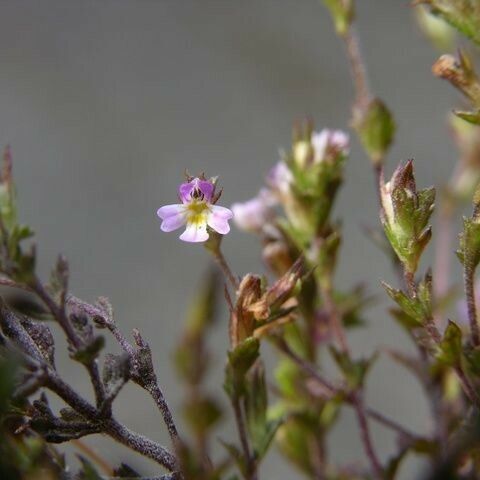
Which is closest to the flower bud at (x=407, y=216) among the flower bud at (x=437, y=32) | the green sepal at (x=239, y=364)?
the green sepal at (x=239, y=364)

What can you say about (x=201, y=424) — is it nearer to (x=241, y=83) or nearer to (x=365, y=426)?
(x=365, y=426)

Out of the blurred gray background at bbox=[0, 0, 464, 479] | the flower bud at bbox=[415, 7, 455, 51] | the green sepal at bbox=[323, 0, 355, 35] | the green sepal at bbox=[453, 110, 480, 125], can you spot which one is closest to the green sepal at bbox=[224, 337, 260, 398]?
the green sepal at bbox=[453, 110, 480, 125]

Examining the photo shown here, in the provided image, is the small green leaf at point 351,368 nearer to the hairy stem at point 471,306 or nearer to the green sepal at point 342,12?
the hairy stem at point 471,306

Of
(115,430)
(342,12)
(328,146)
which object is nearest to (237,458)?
(115,430)

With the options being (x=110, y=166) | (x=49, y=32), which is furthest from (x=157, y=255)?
(x=49, y=32)

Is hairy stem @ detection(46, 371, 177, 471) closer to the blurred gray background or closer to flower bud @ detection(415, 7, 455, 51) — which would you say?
flower bud @ detection(415, 7, 455, 51)

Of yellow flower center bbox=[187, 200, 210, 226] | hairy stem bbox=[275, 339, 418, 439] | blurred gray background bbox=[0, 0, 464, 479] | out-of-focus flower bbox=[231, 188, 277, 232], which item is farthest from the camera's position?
blurred gray background bbox=[0, 0, 464, 479]
